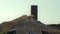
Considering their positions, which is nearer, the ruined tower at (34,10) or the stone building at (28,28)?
the stone building at (28,28)

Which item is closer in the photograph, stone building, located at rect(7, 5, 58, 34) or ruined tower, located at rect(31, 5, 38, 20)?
stone building, located at rect(7, 5, 58, 34)

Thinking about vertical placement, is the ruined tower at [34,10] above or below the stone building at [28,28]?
above

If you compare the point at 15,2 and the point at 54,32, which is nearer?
the point at 54,32

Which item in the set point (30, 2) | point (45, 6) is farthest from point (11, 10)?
Result: point (45, 6)

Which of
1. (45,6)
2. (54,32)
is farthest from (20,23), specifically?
(45,6)

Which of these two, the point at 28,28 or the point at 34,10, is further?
the point at 34,10

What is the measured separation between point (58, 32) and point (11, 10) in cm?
48

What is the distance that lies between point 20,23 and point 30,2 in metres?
0.41

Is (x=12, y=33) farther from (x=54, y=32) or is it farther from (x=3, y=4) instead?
(x=3, y=4)

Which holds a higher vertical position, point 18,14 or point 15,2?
point 15,2

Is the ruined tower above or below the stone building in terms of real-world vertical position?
above

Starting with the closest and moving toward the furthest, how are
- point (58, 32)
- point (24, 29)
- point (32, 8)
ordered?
1. point (24, 29)
2. point (58, 32)
3. point (32, 8)

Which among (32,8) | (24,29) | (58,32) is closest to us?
(24,29)

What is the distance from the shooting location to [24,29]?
81 cm
